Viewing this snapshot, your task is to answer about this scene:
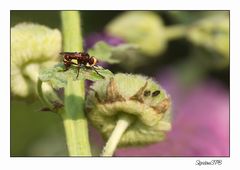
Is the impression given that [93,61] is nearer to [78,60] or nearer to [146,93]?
[78,60]

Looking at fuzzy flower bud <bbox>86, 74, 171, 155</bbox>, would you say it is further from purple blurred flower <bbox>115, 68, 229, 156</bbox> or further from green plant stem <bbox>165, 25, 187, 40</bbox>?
green plant stem <bbox>165, 25, 187, 40</bbox>

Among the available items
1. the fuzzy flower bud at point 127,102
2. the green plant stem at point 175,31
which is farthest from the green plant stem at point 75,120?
the green plant stem at point 175,31

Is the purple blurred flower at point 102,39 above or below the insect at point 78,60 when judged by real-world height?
above

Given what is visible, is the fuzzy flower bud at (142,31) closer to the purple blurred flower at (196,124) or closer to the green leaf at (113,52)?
the purple blurred flower at (196,124)

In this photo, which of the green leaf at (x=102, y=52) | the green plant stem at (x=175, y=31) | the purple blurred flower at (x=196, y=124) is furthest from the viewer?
the green plant stem at (x=175, y=31)

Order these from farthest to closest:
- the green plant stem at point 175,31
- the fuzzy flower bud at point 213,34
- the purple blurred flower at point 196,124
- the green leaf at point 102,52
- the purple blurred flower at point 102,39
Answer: the green plant stem at point 175,31, the fuzzy flower bud at point 213,34, the purple blurred flower at point 196,124, the purple blurred flower at point 102,39, the green leaf at point 102,52

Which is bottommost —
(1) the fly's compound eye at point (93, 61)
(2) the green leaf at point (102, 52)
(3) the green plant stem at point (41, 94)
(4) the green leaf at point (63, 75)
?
(3) the green plant stem at point (41, 94)
